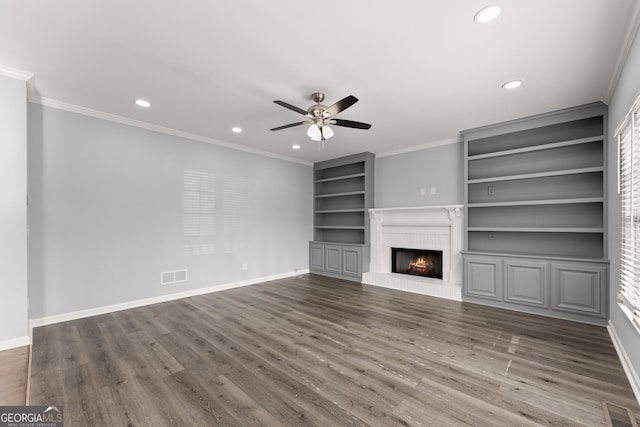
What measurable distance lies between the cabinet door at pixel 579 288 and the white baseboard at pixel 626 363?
0.32 metres

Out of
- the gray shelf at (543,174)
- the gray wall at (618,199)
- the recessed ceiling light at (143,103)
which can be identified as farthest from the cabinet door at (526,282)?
the recessed ceiling light at (143,103)

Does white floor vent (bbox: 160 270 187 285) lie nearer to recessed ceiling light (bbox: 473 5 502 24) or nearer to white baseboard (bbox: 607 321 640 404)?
recessed ceiling light (bbox: 473 5 502 24)

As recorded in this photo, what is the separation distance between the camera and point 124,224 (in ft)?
12.8

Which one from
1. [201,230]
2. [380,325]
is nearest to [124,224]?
[201,230]

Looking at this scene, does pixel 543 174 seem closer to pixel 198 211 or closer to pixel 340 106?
pixel 340 106

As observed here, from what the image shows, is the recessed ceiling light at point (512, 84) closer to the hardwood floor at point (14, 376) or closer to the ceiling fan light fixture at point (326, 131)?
the ceiling fan light fixture at point (326, 131)

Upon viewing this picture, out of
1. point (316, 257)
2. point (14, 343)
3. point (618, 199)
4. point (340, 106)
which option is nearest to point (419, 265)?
point (316, 257)

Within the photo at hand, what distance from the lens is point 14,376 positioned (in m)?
2.18

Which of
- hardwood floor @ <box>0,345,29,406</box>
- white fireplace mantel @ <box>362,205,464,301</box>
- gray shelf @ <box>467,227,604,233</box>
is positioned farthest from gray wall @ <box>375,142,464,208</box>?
hardwood floor @ <box>0,345,29,406</box>

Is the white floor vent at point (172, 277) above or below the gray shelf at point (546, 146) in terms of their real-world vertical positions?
below

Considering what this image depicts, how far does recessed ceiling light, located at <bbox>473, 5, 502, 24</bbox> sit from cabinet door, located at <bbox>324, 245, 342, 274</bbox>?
4721 mm

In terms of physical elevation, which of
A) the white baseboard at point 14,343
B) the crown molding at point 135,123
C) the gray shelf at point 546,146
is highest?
the crown molding at point 135,123

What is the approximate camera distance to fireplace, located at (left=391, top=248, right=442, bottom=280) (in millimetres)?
5242

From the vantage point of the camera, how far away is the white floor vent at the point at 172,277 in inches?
169
